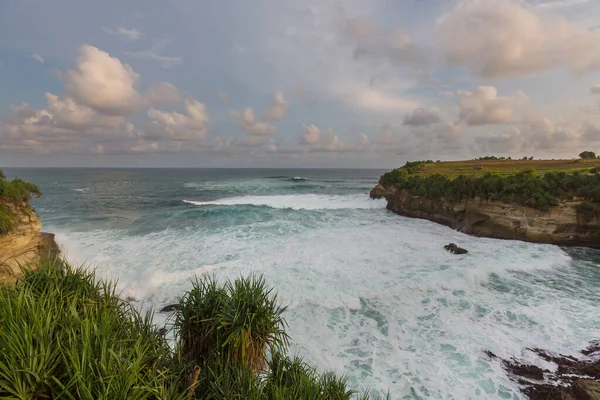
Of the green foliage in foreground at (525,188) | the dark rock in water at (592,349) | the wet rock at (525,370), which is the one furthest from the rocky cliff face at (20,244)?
the green foliage in foreground at (525,188)

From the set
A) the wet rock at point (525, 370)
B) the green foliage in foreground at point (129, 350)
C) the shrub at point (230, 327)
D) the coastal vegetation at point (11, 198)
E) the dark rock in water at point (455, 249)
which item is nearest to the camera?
the green foliage in foreground at point (129, 350)

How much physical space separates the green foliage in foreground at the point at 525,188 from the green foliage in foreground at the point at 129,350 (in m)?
28.9

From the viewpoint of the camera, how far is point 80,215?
121ft

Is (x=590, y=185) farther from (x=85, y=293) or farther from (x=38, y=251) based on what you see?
(x=38, y=251)

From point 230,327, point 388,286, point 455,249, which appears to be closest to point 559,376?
point 388,286

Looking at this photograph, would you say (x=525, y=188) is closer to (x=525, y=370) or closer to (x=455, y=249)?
(x=455, y=249)

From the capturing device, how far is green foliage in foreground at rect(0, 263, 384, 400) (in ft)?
15.3

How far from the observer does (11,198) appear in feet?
54.4

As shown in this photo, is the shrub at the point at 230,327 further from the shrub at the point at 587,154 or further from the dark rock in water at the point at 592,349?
the shrub at the point at 587,154

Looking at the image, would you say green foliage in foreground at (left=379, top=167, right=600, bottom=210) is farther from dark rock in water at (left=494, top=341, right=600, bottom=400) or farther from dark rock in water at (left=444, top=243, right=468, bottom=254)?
dark rock in water at (left=494, top=341, right=600, bottom=400)

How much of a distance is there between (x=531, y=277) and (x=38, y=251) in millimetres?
33088

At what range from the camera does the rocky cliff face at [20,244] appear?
14781 millimetres

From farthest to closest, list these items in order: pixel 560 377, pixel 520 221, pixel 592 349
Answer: pixel 520 221 < pixel 592 349 < pixel 560 377

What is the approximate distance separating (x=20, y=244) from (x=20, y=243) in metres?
0.06
